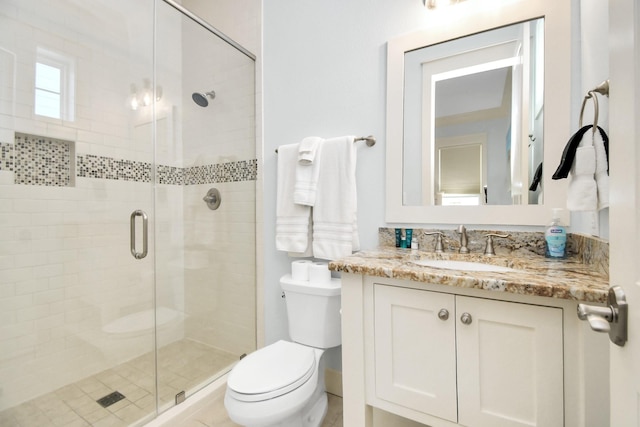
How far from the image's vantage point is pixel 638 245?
40 cm

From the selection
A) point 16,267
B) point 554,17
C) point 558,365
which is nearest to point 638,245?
point 558,365

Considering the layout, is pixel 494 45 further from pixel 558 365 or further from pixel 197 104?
pixel 197 104

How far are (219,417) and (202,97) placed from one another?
1.92 m

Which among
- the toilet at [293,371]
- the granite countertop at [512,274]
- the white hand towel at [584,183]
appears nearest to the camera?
the granite countertop at [512,274]

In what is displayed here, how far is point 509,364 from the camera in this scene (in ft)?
2.75

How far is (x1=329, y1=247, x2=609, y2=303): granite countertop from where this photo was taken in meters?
0.74

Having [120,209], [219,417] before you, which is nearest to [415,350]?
[219,417]

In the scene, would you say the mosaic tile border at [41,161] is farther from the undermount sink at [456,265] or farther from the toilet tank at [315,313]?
the undermount sink at [456,265]

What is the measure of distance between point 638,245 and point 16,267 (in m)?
2.18

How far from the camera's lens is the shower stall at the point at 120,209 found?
4.54 ft

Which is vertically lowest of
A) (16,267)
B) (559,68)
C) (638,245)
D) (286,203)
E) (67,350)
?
(67,350)

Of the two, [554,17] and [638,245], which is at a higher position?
[554,17]

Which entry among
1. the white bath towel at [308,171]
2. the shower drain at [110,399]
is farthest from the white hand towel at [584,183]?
the shower drain at [110,399]

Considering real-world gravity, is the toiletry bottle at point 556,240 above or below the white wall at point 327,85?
below
